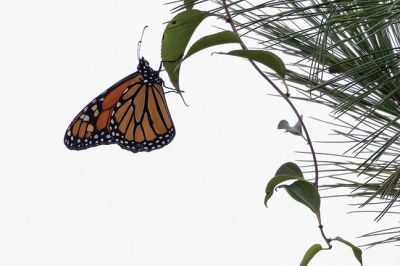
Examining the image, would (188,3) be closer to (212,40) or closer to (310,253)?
(212,40)

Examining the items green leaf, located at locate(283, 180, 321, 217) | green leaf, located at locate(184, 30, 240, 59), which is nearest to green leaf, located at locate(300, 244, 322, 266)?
green leaf, located at locate(283, 180, 321, 217)

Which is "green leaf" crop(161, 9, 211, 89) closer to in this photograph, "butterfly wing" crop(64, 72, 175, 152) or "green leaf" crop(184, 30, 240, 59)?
"green leaf" crop(184, 30, 240, 59)

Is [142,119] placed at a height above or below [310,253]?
above

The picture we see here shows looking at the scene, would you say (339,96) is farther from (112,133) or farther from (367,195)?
(112,133)

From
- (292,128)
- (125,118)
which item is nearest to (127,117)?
(125,118)

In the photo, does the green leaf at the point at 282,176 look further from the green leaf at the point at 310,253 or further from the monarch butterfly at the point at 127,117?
the monarch butterfly at the point at 127,117

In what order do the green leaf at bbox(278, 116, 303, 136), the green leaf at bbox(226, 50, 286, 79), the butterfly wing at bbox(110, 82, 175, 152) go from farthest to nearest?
1. the butterfly wing at bbox(110, 82, 175, 152)
2. the green leaf at bbox(278, 116, 303, 136)
3. the green leaf at bbox(226, 50, 286, 79)
